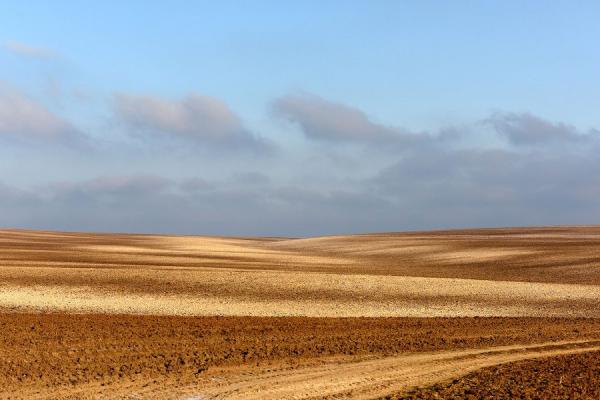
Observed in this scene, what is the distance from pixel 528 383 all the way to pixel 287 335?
7.41m

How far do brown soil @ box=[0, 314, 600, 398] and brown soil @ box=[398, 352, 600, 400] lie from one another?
2746 millimetres

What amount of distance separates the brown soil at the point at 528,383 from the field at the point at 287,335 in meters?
0.05

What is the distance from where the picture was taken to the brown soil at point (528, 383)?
14109 millimetres

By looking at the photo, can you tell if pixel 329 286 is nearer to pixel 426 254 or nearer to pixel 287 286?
pixel 287 286

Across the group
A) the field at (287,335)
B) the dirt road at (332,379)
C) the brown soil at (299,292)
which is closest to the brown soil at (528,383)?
the field at (287,335)

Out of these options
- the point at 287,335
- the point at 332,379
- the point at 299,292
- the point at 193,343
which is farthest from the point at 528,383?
the point at 299,292

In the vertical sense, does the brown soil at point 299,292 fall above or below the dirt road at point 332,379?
above

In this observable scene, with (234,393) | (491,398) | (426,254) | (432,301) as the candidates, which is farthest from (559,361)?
(426,254)

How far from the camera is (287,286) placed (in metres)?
33.4

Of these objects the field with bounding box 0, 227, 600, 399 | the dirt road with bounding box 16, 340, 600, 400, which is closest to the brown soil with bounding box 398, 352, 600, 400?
the field with bounding box 0, 227, 600, 399

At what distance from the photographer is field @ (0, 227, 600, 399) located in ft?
49.1

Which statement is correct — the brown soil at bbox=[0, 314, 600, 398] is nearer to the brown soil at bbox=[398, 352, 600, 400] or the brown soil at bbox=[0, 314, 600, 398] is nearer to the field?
the field

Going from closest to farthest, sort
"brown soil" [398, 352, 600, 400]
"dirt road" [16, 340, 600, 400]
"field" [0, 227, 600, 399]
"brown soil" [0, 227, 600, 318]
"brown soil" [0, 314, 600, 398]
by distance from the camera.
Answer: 1. "brown soil" [398, 352, 600, 400]
2. "dirt road" [16, 340, 600, 400]
3. "field" [0, 227, 600, 399]
4. "brown soil" [0, 314, 600, 398]
5. "brown soil" [0, 227, 600, 318]

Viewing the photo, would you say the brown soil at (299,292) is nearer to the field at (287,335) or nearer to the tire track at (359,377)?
the field at (287,335)
